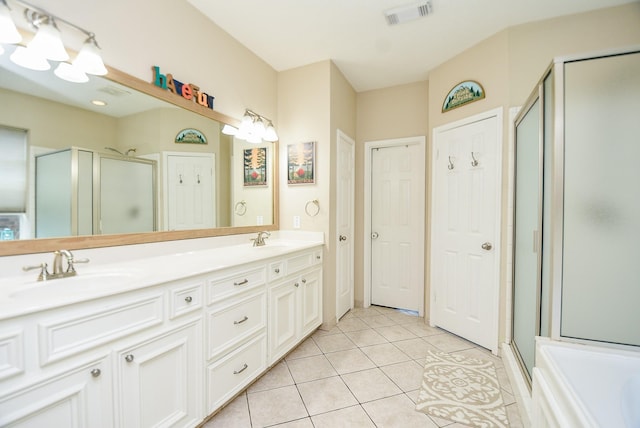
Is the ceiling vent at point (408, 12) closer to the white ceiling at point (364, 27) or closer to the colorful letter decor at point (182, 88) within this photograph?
the white ceiling at point (364, 27)

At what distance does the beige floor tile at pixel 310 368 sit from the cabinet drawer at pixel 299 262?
737mm

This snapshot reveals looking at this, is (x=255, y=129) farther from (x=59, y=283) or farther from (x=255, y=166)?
(x=59, y=283)

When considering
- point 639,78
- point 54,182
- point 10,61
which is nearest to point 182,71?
point 10,61

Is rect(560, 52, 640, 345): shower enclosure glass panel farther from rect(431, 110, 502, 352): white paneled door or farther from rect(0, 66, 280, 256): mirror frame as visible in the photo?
rect(0, 66, 280, 256): mirror frame

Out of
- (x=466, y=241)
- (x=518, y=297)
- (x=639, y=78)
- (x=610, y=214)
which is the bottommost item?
(x=518, y=297)

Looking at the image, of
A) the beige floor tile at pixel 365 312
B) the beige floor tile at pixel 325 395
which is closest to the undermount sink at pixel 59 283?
the beige floor tile at pixel 325 395

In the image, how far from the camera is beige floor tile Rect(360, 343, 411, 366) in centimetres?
220

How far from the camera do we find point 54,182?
128 centimetres

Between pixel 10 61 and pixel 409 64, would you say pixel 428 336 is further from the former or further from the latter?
pixel 10 61

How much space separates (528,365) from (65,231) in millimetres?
2782

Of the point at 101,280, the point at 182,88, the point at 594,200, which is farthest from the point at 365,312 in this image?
the point at 182,88

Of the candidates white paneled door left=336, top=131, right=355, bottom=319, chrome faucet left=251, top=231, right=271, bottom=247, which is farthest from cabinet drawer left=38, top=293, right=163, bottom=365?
white paneled door left=336, top=131, right=355, bottom=319

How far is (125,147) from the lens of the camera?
1.57 meters

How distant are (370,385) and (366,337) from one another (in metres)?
0.74
